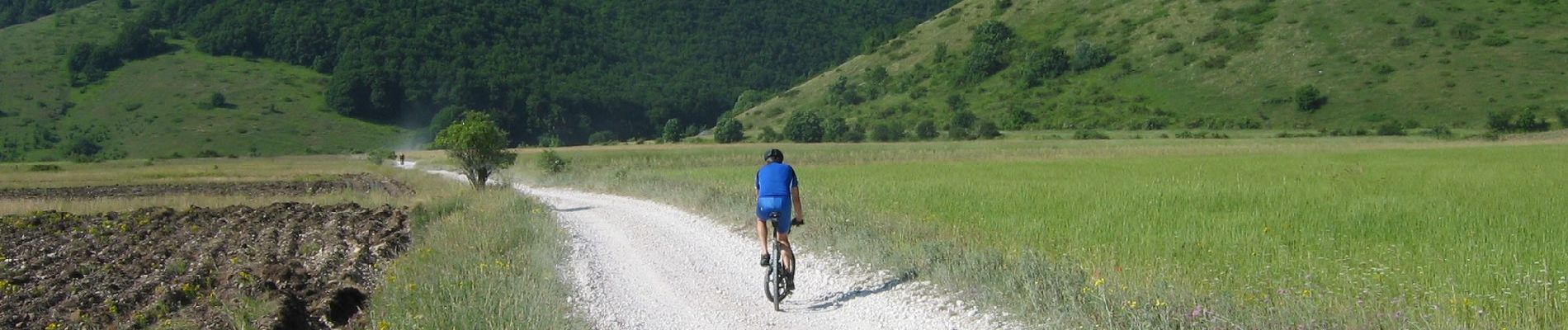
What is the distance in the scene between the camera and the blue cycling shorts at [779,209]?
33.2 feet

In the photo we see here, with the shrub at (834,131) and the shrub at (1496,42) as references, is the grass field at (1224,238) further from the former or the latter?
the shrub at (1496,42)

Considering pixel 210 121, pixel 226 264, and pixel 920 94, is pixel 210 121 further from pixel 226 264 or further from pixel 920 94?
pixel 226 264

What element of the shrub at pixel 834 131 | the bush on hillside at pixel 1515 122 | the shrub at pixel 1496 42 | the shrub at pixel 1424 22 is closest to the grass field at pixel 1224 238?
the bush on hillside at pixel 1515 122

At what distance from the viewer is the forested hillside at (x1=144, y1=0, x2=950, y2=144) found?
122 m

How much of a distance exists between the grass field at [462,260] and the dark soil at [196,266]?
354 mm

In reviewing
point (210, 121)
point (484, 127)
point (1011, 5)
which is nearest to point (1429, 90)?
point (1011, 5)

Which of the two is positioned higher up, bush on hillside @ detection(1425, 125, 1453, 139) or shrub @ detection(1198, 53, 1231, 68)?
shrub @ detection(1198, 53, 1231, 68)

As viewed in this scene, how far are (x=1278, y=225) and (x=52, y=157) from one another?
321ft

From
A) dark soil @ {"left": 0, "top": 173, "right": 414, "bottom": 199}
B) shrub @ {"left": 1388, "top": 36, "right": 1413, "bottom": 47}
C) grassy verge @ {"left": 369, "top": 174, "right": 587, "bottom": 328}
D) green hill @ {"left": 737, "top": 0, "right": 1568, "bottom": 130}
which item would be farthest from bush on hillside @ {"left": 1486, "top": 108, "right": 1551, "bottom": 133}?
grassy verge @ {"left": 369, "top": 174, "right": 587, "bottom": 328}

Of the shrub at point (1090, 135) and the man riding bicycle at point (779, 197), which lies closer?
the man riding bicycle at point (779, 197)

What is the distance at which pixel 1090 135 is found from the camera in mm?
65938

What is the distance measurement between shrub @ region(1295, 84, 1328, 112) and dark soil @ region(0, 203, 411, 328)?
60596mm

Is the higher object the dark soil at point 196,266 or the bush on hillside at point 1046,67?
the bush on hillside at point 1046,67

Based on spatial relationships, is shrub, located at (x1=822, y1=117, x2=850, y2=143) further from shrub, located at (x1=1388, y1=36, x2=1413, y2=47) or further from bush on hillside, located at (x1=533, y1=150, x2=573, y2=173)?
shrub, located at (x1=1388, y1=36, x2=1413, y2=47)
